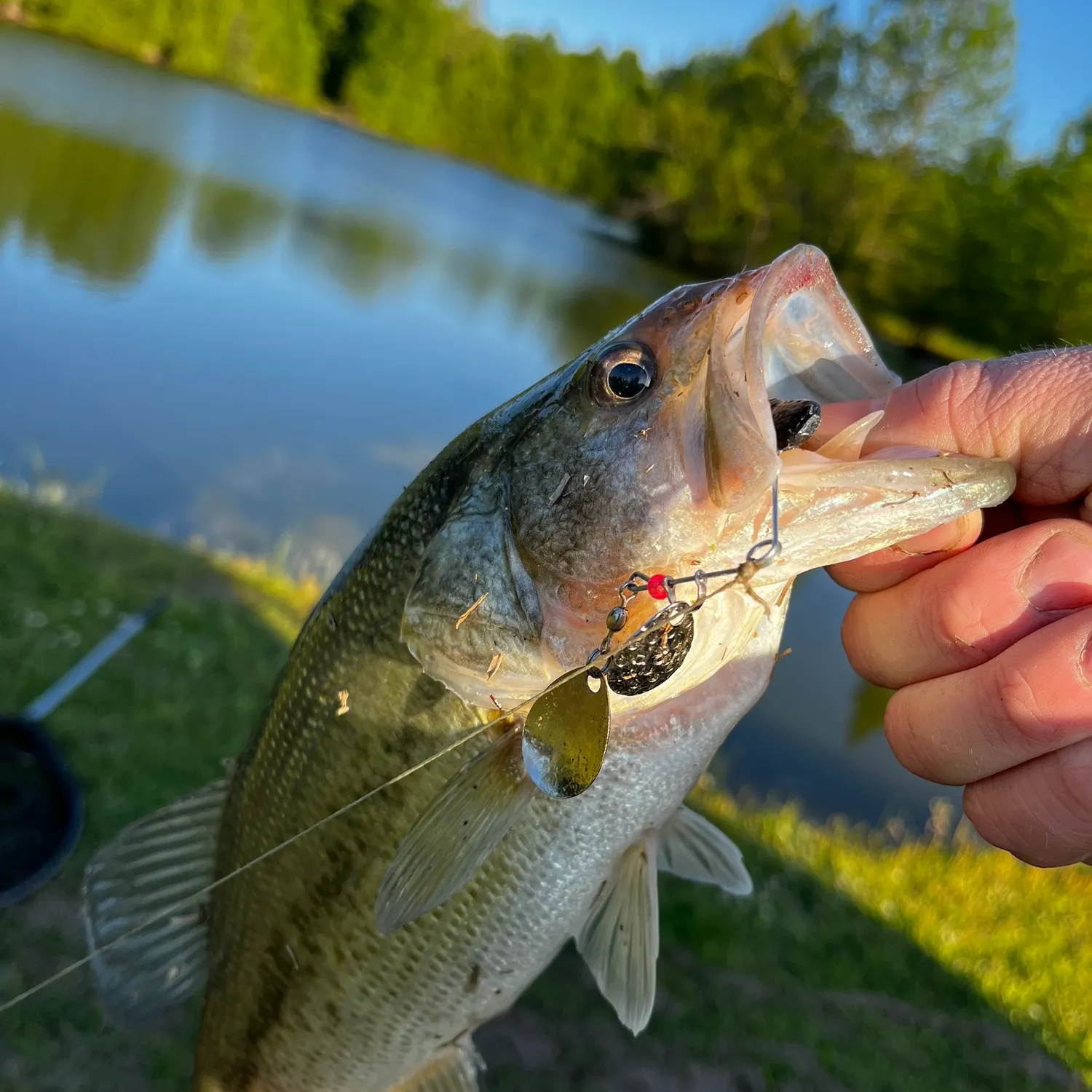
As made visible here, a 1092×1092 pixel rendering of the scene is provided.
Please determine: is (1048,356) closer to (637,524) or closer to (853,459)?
(853,459)

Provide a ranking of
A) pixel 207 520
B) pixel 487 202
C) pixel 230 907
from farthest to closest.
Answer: pixel 487 202
pixel 207 520
pixel 230 907

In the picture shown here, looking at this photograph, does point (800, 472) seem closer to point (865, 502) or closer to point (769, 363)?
point (865, 502)

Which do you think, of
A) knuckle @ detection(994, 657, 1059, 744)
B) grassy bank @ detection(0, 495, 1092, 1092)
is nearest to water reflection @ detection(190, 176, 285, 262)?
grassy bank @ detection(0, 495, 1092, 1092)

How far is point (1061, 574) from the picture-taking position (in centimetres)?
135

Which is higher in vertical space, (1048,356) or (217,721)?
(1048,356)

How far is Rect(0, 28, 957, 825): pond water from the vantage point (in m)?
7.07

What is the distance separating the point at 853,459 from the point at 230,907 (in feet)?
5.18

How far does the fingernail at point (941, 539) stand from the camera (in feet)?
4.66

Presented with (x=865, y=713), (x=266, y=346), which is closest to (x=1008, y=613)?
(x=865, y=713)

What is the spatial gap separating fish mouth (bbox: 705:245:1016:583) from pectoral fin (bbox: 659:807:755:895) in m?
0.72

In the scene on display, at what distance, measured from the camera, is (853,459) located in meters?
1.32

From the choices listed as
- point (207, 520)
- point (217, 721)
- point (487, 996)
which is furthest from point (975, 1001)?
point (207, 520)

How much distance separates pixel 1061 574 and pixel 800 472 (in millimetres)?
521

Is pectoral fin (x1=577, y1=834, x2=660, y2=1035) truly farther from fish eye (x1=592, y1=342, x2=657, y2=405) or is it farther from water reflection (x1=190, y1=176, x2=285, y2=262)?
water reflection (x1=190, y1=176, x2=285, y2=262)
